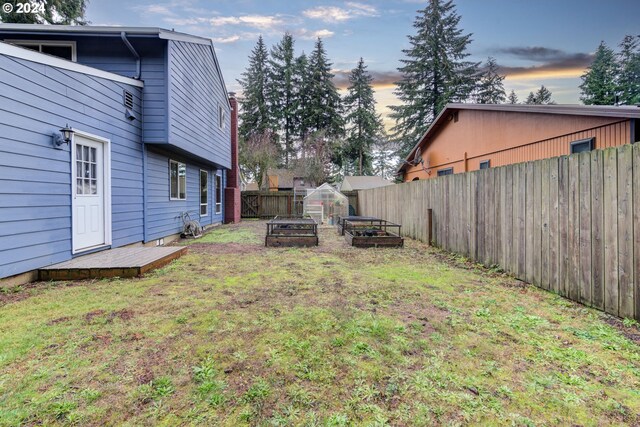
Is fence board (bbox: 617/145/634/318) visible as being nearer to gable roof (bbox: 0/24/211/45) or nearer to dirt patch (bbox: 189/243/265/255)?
dirt patch (bbox: 189/243/265/255)

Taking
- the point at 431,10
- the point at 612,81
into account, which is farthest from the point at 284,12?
the point at 612,81

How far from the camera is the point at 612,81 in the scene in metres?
27.1

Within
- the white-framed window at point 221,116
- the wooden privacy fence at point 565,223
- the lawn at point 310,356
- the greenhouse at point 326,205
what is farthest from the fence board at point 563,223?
the white-framed window at point 221,116

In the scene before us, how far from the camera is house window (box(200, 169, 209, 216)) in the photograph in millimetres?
11422

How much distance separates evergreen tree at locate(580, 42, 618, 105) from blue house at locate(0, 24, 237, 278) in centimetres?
3427

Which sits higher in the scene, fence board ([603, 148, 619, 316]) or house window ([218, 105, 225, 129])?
house window ([218, 105, 225, 129])

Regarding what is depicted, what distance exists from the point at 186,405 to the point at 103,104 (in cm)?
612

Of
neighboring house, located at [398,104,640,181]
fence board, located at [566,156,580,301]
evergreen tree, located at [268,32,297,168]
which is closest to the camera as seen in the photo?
fence board, located at [566,156,580,301]

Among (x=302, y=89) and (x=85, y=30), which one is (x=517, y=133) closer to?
(x=85, y=30)

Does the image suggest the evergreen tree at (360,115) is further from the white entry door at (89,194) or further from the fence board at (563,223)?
the fence board at (563,223)

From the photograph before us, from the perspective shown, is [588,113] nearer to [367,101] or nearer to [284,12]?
[284,12]

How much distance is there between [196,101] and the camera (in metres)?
8.95

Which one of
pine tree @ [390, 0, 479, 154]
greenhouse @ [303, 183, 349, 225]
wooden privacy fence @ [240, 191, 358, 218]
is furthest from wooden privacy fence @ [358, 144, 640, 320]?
pine tree @ [390, 0, 479, 154]

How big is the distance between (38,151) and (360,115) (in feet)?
101
